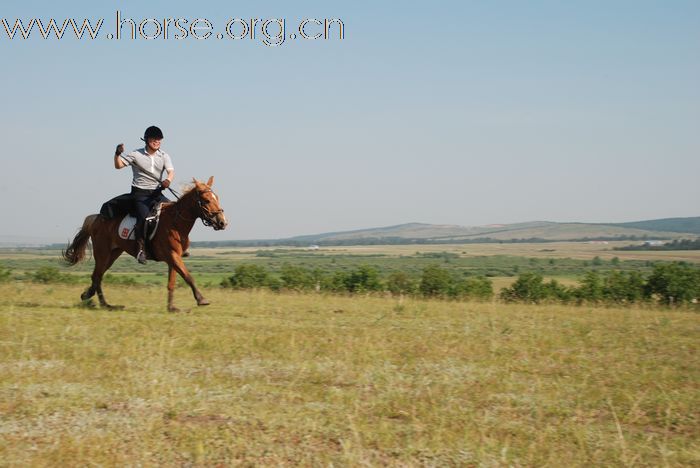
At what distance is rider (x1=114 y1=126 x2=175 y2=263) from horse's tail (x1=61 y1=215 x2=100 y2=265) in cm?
163

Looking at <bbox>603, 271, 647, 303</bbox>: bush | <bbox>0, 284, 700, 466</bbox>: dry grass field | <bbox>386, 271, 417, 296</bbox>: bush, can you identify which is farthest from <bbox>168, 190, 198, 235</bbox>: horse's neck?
<bbox>603, 271, 647, 303</bbox>: bush

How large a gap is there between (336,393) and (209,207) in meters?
7.27

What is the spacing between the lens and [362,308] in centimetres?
1562

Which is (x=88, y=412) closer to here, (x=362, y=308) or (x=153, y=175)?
(x=153, y=175)

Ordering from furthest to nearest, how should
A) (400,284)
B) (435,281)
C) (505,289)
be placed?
(435,281), (505,289), (400,284)

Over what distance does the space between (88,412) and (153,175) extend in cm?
825

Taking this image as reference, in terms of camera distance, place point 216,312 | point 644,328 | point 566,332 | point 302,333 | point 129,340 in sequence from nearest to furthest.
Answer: point 129,340, point 302,333, point 566,332, point 644,328, point 216,312

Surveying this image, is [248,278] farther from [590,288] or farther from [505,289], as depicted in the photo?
[590,288]

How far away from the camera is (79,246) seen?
588 inches

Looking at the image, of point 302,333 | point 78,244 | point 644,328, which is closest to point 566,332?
point 644,328

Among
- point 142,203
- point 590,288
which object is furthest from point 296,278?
point 142,203

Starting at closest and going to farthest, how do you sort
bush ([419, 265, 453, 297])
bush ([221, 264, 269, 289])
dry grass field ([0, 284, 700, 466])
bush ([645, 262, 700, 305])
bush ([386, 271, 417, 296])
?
dry grass field ([0, 284, 700, 466]), bush ([645, 262, 700, 305]), bush ([386, 271, 417, 296]), bush ([221, 264, 269, 289]), bush ([419, 265, 453, 297])

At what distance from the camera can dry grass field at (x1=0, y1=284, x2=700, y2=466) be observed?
5473mm

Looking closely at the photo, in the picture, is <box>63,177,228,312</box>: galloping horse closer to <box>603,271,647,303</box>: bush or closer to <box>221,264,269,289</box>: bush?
<box>221,264,269,289</box>: bush
